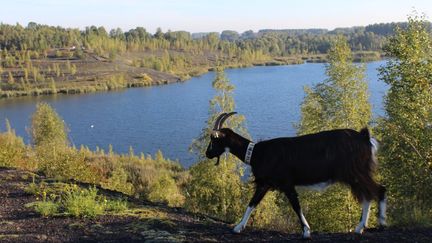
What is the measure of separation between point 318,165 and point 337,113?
11.2m

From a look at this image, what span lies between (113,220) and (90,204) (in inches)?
21.2

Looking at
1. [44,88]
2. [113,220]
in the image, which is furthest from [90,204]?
[44,88]

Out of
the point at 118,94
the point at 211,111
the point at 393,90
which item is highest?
the point at 393,90

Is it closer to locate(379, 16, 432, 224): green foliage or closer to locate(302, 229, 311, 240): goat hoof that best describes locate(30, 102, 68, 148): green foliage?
locate(379, 16, 432, 224): green foliage

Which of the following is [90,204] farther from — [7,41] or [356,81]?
[7,41]

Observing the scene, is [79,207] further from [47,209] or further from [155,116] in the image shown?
[155,116]

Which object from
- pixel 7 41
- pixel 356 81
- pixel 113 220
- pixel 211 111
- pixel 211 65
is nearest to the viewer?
pixel 113 220

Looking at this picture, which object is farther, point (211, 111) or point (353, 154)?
point (211, 111)

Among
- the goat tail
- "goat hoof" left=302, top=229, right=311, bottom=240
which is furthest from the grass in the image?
the goat tail

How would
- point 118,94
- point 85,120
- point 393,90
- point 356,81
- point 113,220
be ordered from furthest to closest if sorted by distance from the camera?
point 118,94 < point 85,120 < point 356,81 < point 393,90 < point 113,220

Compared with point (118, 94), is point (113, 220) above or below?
above

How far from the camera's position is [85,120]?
2783 inches

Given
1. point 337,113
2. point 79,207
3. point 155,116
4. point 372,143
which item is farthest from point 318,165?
point 155,116

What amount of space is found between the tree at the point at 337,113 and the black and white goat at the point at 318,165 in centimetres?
921
